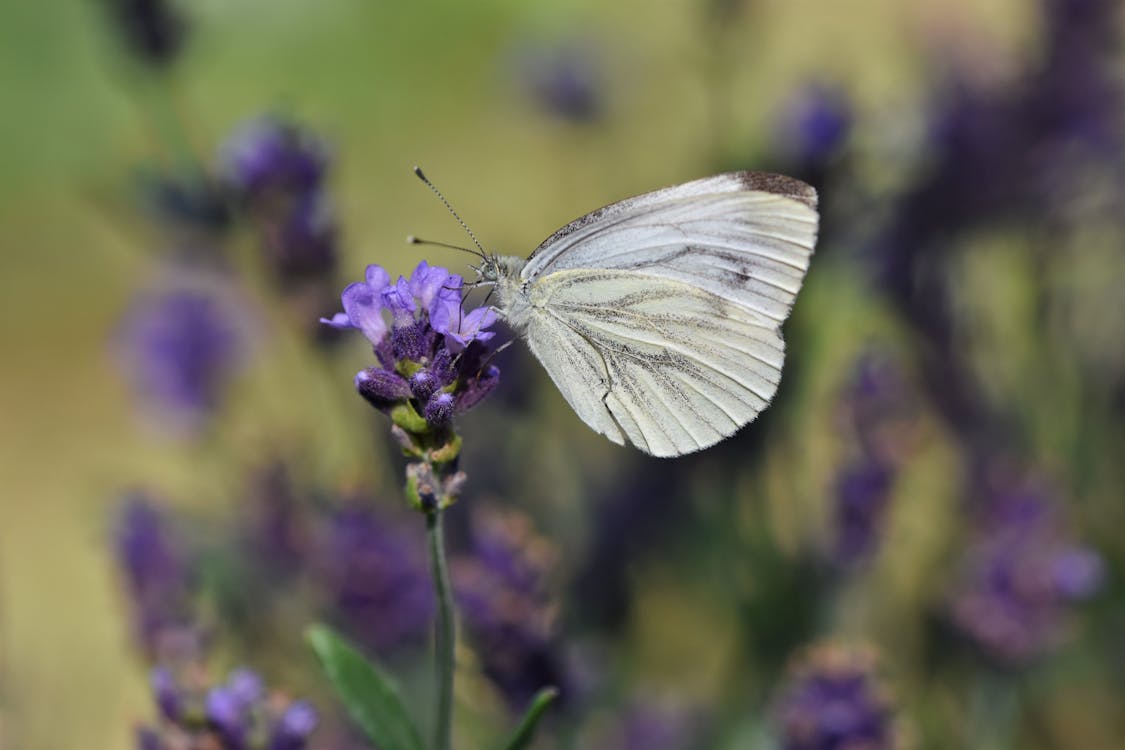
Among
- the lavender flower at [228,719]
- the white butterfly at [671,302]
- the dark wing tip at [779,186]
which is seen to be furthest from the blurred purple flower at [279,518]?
the dark wing tip at [779,186]

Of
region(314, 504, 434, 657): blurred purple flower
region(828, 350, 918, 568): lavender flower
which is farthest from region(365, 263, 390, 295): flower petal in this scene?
region(828, 350, 918, 568): lavender flower

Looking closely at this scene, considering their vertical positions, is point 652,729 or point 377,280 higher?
point 377,280

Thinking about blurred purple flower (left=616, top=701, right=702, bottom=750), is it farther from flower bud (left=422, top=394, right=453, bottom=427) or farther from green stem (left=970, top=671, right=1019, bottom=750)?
flower bud (left=422, top=394, right=453, bottom=427)

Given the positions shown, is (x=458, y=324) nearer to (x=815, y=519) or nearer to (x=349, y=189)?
(x=815, y=519)

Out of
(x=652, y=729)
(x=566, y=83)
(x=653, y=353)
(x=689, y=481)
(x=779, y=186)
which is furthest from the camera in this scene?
(x=566, y=83)

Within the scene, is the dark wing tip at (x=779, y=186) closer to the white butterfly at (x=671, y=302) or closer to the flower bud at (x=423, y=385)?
the white butterfly at (x=671, y=302)

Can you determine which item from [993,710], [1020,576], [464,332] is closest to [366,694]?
[464,332]

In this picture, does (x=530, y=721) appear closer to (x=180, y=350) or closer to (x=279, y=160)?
(x=279, y=160)
